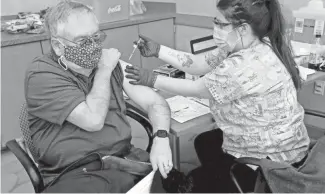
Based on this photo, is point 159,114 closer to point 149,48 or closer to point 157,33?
point 149,48

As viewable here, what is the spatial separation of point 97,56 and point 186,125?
1.69 ft

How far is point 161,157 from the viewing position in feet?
4.72

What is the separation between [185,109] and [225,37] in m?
0.42

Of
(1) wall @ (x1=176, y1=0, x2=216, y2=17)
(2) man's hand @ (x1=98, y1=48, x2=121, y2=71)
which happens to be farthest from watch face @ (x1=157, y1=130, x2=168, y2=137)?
(1) wall @ (x1=176, y1=0, x2=216, y2=17)

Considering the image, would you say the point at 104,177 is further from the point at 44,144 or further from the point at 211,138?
the point at 211,138

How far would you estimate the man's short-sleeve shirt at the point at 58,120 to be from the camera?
1.37 metres

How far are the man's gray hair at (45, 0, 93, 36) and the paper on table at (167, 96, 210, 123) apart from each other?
65 centimetres

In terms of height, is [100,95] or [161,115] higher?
[100,95]

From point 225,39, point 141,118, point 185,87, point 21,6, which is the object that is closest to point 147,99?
point 141,118

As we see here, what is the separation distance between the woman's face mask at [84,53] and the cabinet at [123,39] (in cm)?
151

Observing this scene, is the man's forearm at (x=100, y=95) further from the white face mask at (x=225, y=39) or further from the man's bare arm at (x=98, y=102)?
the white face mask at (x=225, y=39)

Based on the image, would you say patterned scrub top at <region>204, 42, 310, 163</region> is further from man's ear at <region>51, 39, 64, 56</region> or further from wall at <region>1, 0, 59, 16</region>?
wall at <region>1, 0, 59, 16</region>

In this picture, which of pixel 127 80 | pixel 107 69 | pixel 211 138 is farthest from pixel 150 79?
pixel 211 138

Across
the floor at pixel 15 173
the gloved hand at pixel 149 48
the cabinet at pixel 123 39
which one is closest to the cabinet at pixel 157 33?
the cabinet at pixel 123 39
